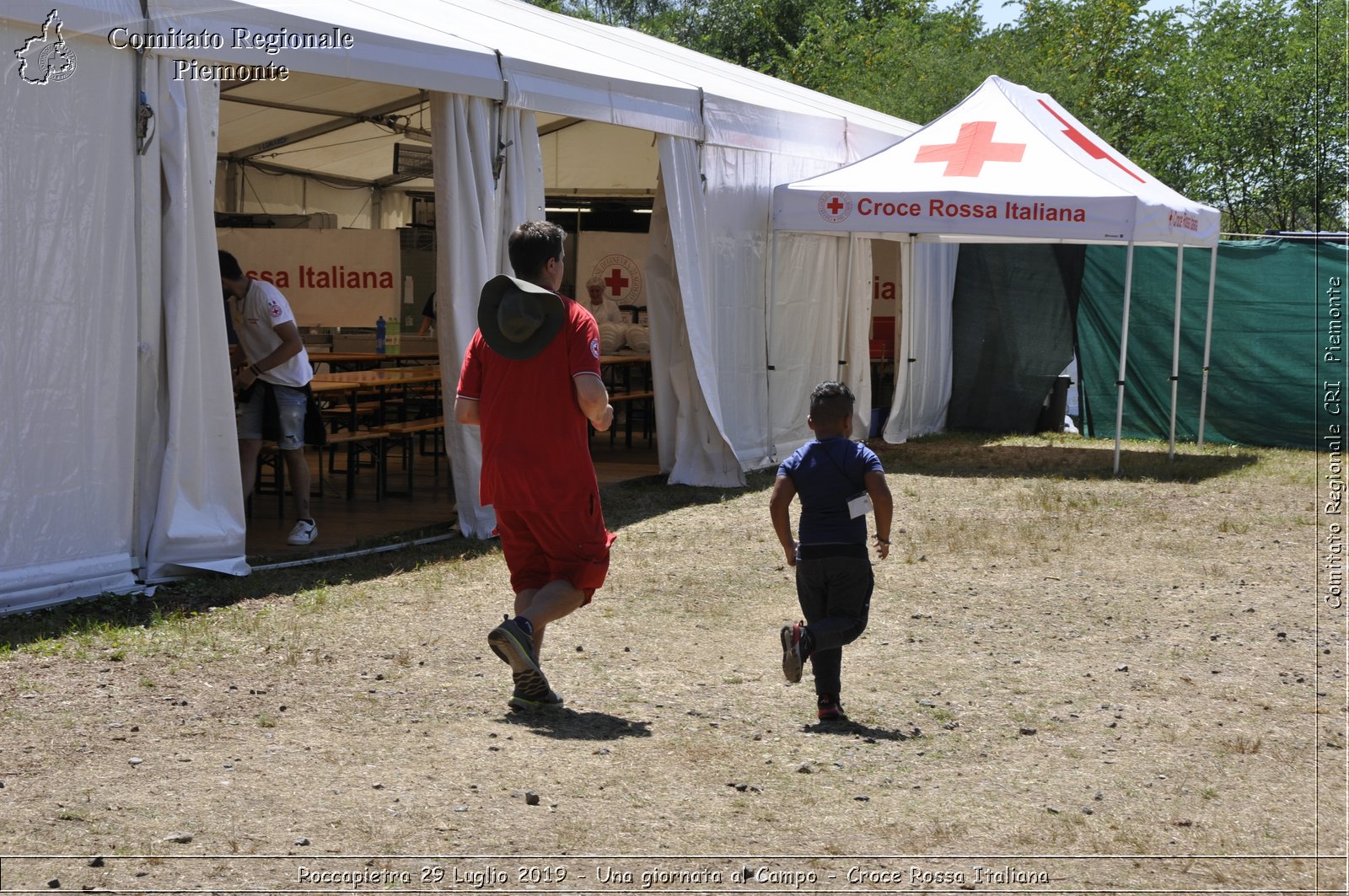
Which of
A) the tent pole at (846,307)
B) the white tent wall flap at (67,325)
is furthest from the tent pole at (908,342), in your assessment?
the white tent wall flap at (67,325)

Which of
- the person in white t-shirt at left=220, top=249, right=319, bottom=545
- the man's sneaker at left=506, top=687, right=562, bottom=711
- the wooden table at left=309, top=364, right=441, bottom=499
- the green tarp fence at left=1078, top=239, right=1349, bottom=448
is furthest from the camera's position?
the green tarp fence at left=1078, top=239, right=1349, bottom=448

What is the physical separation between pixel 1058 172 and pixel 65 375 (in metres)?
8.39

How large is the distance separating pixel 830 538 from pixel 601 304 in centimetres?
1077

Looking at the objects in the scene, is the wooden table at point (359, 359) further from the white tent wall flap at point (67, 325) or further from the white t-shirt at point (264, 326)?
the white tent wall flap at point (67, 325)

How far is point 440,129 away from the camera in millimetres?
8258

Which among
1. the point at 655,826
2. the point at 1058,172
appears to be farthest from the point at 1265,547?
the point at 655,826

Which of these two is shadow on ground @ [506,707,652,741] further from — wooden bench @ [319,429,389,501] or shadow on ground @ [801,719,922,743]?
wooden bench @ [319,429,389,501]

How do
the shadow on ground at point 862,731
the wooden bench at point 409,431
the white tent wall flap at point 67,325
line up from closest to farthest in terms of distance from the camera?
the shadow on ground at point 862,731, the white tent wall flap at point 67,325, the wooden bench at point 409,431

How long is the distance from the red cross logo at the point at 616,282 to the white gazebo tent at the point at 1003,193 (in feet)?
10.9

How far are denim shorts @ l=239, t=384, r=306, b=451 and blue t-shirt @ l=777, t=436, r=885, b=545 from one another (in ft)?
13.0

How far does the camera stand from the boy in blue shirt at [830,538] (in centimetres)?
500

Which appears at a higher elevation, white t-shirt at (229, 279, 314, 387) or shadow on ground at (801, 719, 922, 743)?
white t-shirt at (229, 279, 314, 387)

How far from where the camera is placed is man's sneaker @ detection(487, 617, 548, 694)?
15.8ft

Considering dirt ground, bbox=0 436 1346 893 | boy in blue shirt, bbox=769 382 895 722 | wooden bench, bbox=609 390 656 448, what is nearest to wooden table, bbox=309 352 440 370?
wooden bench, bbox=609 390 656 448
